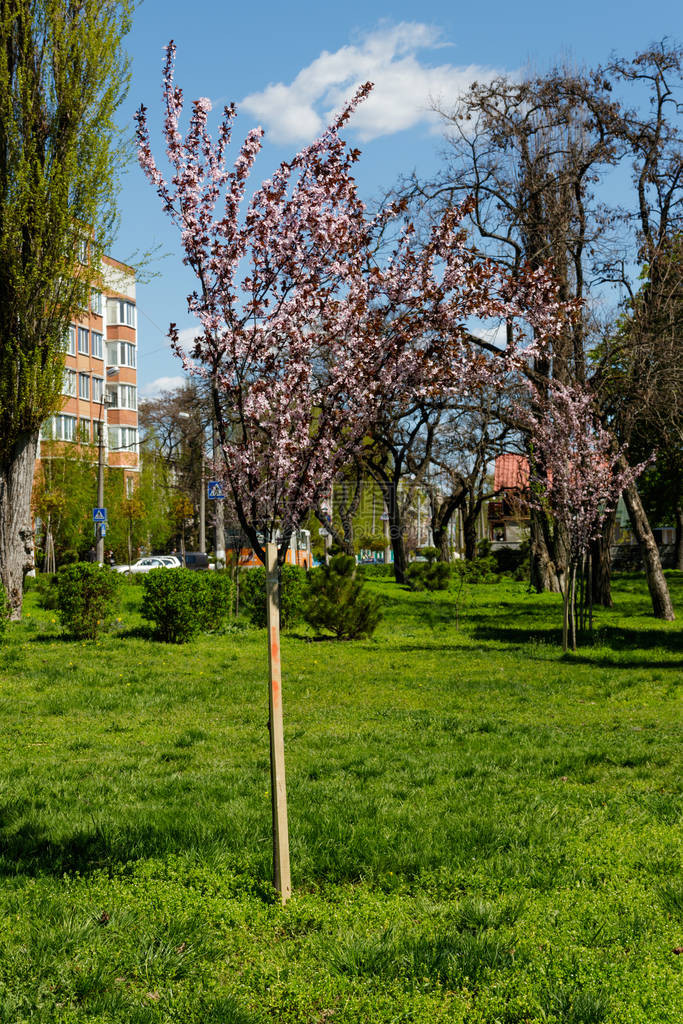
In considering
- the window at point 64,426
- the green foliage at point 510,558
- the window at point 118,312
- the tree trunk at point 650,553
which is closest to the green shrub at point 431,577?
the green foliage at point 510,558

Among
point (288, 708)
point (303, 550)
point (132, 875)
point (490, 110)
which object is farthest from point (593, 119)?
point (303, 550)

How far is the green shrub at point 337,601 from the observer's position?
56.5 ft

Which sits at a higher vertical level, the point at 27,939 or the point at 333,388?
the point at 333,388

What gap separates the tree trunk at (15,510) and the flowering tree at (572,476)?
9.20 meters

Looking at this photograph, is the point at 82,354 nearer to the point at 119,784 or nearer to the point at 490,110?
the point at 490,110

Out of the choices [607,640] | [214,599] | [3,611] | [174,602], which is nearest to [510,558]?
[607,640]

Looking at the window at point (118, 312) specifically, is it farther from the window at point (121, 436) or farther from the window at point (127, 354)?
the window at point (121, 436)

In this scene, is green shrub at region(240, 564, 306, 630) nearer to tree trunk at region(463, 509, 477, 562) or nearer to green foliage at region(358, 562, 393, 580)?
green foliage at region(358, 562, 393, 580)

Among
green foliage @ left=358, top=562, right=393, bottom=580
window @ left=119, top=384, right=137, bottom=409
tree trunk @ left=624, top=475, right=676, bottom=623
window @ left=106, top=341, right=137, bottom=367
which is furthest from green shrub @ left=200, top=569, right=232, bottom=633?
window @ left=106, top=341, right=137, bottom=367

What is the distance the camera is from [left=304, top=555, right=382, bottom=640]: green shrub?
17.2 metres

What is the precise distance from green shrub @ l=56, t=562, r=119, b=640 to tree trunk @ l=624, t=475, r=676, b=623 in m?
11.2

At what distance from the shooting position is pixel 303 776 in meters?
7.05

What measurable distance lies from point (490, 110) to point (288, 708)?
1552 cm

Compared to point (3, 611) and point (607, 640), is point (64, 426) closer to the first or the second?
point (3, 611)
